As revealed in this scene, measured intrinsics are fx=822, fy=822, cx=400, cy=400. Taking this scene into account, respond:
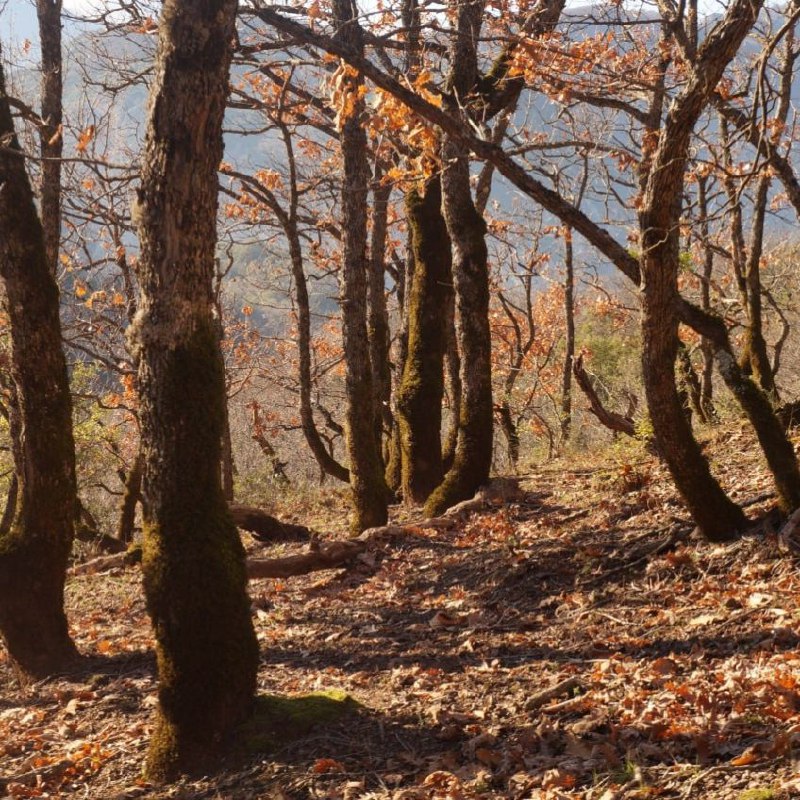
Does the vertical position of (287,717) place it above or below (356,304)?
below

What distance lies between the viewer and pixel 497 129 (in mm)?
13383

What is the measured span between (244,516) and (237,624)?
6522 millimetres

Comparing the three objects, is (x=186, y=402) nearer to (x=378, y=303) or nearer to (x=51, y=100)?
(x=51, y=100)

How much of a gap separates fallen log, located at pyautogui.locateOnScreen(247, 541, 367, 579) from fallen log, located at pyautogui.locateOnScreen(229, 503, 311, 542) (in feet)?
5.86

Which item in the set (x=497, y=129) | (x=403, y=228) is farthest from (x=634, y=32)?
(x=403, y=228)

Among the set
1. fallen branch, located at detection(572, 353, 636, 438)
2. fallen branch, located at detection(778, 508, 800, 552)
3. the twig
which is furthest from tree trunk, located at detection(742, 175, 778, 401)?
the twig

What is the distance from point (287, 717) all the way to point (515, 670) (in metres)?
1.66

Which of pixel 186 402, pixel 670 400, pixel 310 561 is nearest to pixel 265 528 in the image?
pixel 310 561

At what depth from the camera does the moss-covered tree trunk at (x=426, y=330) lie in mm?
11539

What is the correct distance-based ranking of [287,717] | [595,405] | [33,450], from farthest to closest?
[595,405] → [33,450] → [287,717]

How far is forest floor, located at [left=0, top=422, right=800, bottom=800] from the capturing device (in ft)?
13.5

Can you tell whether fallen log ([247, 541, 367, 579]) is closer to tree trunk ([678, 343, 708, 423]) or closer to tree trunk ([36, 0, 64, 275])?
tree trunk ([36, 0, 64, 275])

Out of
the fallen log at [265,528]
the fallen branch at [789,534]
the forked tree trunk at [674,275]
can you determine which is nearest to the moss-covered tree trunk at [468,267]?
the fallen log at [265,528]

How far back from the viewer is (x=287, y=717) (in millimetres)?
4945
